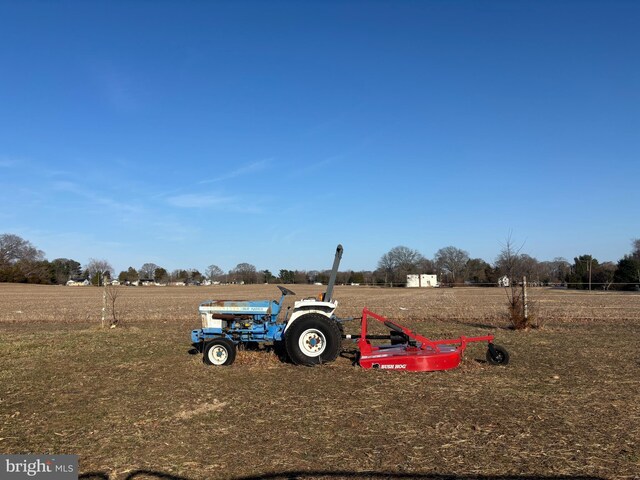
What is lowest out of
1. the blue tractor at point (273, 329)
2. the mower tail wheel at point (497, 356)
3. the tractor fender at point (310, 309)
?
the mower tail wheel at point (497, 356)

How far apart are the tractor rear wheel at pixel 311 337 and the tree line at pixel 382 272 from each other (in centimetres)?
7222

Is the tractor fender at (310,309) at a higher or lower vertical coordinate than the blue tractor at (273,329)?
higher

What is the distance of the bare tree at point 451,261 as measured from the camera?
128 meters

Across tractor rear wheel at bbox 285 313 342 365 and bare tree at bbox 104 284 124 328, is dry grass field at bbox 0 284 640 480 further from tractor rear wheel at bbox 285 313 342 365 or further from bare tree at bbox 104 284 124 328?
bare tree at bbox 104 284 124 328

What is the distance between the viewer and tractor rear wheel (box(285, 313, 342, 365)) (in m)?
9.44

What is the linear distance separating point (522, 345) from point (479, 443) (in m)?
7.74

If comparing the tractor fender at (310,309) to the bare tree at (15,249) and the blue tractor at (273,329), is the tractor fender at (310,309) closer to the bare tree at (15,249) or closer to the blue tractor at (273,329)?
the blue tractor at (273,329)

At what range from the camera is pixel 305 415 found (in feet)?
20.6

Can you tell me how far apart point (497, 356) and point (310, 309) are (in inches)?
150

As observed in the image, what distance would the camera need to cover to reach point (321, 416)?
6211 millimetres

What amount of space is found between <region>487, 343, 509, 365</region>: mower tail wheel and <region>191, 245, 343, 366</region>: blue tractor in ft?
9.79

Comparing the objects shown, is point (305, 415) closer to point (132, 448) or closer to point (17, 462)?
point (132, 448)

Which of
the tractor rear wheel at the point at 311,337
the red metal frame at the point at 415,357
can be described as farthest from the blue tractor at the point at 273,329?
the red metal frame at the point at 415,357

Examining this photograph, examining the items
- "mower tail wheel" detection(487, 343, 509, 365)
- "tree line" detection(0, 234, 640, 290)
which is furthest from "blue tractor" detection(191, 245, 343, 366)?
"tree line" detection(0, 234, 640, 290)
